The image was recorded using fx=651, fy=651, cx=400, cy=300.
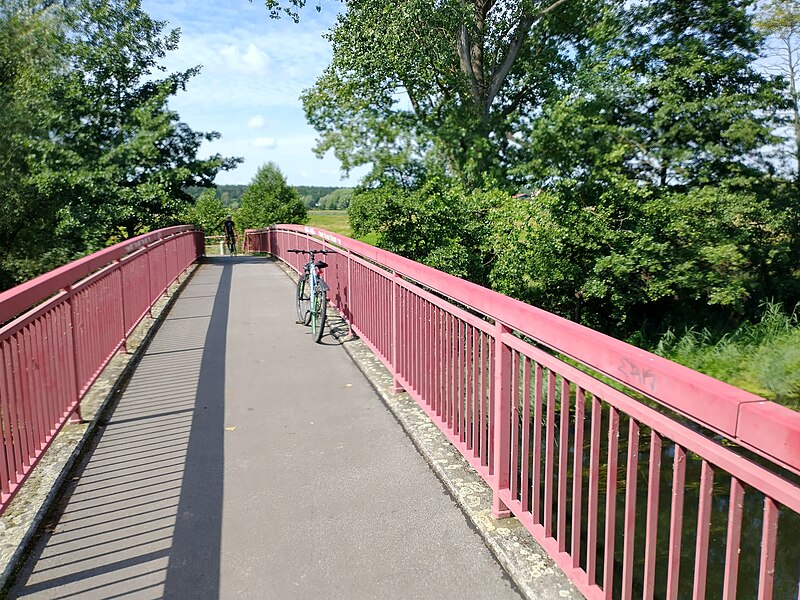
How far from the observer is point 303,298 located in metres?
8.59

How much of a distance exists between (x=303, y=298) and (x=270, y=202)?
49.8m

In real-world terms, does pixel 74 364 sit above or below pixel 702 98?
below

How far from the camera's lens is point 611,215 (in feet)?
47.2

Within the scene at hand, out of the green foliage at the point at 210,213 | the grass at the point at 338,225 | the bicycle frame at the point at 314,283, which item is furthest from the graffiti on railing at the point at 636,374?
the green foliage at the point at 210,213

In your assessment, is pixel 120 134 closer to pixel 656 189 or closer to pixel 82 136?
pixel 82 136

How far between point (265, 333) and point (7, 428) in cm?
497

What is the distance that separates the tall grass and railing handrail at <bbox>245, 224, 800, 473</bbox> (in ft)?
31.0

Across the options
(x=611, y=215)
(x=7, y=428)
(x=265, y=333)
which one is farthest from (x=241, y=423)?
(x=611, y=215)

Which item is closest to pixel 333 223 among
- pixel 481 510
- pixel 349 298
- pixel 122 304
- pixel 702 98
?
pixel 702 98

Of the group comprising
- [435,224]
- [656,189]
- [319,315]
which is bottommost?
[319,315]

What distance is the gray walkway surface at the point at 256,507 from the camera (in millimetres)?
2797

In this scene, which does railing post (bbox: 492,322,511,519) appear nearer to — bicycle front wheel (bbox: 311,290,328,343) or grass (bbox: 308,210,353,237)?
bicycle front wheel (bbox: 311,290,328,343)

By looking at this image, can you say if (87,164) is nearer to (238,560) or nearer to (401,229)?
(401,229)

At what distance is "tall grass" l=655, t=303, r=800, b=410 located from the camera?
36.2 feet
